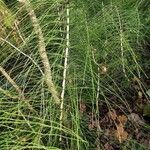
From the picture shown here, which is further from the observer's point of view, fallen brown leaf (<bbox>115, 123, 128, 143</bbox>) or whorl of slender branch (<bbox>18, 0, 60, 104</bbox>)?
fallen brown leaf (<bbox>115, 123, 128, 143</bbox>)

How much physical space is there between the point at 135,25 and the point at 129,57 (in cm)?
23

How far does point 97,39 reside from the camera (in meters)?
2.61

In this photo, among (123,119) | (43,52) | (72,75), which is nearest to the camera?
(43,52)

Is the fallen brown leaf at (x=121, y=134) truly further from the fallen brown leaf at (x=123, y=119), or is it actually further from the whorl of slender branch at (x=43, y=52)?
the whorl of slender branch at (x=43, y=52)

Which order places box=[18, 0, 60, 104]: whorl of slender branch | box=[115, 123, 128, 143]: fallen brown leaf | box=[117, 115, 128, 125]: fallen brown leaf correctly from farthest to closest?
box=[117, 115, 128, 125]: fallen brown leaf, box=[115, 123, 128, 143]: fallen brown leaf, box=[18, 0, 60, 104]: whorl of slender branch

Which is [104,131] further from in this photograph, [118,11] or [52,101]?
[118,11]

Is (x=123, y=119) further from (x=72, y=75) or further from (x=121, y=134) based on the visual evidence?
(x=72, y=75)

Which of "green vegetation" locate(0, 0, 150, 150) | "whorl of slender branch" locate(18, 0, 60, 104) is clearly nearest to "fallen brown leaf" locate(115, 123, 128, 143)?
"green vegetation" locate(0, 0, 150, 150)

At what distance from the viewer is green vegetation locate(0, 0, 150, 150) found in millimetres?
2145

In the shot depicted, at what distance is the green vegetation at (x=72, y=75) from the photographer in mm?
2145

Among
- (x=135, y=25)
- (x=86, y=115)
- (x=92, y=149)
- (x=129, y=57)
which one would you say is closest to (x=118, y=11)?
(x=135, y=25)

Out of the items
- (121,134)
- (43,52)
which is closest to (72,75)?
(43,52)

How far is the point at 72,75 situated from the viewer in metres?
2.31

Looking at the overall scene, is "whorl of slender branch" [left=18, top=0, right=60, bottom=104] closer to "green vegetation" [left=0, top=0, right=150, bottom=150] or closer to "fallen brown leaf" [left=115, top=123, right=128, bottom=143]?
"green vegetation" [left=0, top=0, right=150, bottom=150]
